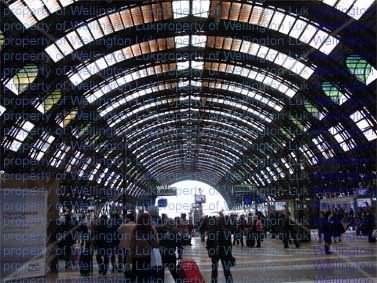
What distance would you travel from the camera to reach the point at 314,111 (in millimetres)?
43531

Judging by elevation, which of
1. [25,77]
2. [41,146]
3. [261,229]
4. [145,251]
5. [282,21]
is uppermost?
[282,21]

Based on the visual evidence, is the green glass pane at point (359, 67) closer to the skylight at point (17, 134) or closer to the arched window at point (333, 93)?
the arched window at point (333, 93)

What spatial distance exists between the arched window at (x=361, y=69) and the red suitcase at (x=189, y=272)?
86.7ft

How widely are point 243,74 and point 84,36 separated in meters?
14.9

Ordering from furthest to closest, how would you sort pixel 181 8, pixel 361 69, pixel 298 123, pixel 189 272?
pixel 298 123, pixel 361 69, pixel 181 8, pixel 189 272

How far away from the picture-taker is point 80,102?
134ft

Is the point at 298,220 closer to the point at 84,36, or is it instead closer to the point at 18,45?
the point at 84,36

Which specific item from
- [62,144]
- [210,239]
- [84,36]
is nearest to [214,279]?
[210,239]

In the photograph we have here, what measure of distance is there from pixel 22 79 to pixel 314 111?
2383 centimetres

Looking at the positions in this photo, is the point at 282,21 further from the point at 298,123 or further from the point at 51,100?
the point at 298,123

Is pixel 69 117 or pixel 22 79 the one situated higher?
pixel 22 79

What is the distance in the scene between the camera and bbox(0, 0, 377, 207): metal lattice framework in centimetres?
2811

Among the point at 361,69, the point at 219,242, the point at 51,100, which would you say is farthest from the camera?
the point at 51,100

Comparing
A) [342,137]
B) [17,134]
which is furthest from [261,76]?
[17,134]
